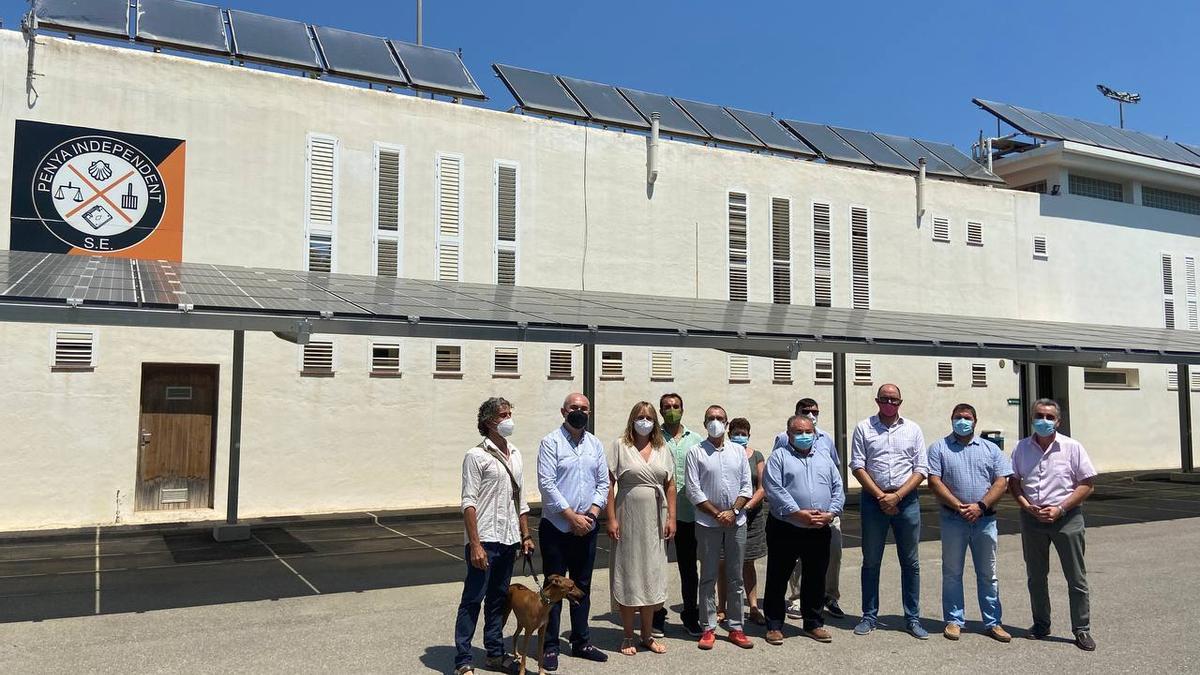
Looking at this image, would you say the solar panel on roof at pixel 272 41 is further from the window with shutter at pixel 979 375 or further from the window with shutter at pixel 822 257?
the window with shutter at pixel 979 375

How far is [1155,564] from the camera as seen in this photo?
967 cm

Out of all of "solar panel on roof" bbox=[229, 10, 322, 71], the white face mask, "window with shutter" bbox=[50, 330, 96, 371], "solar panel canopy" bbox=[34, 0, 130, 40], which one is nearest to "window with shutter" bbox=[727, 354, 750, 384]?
"solar panel on roof" bbox=[229, 10, 322, 71]

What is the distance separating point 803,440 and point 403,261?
30.5 ft

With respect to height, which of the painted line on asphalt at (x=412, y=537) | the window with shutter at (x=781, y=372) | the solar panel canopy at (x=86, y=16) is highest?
the solar panel canopy at (x=86, y=16)

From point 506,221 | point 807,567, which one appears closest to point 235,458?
point 506,221

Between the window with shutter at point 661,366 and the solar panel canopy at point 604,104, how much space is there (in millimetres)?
4161

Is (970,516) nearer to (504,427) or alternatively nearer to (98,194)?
(504,427)

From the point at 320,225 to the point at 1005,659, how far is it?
11.2 meters

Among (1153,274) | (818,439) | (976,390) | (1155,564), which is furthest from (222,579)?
(1153,274)

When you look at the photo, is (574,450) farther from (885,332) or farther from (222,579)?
(885,332)

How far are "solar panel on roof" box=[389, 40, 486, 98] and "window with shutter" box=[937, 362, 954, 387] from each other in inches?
430

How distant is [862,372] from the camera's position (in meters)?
18.7

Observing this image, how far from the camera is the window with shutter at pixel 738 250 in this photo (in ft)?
57.6

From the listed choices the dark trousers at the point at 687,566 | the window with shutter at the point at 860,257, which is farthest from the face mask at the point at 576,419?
the window with shutter at the point at 860,257
